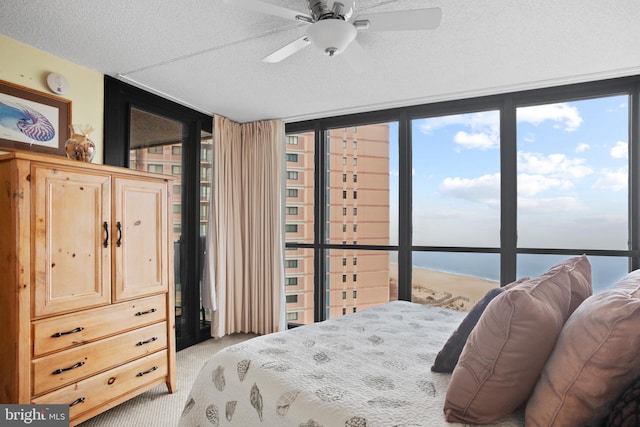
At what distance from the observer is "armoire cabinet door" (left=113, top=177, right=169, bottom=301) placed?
8.02ft

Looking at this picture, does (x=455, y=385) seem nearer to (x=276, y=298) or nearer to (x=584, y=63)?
(x=584, y=63)

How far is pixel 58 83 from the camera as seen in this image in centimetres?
260

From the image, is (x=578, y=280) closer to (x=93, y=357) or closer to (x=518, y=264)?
(x=518, y=264)

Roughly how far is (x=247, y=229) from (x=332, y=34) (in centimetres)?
284

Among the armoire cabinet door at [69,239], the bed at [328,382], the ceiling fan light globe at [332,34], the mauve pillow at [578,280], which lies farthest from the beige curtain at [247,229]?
the mauve pillow at [578,280]

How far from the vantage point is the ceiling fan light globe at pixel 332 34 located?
1.78 metres

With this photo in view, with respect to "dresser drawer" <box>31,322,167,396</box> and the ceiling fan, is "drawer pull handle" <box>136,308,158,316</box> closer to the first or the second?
"dresser drawer" <box>31,322,167,396</box>

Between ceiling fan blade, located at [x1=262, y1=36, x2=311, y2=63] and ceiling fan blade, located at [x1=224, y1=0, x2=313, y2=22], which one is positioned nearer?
ceiling fan blade, located at [x1=224, y1=0, x2=313, y2=22]

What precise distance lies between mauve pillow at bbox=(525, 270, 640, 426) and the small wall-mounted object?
322 cm

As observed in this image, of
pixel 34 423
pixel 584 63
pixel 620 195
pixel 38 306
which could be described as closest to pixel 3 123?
pixel 38 306

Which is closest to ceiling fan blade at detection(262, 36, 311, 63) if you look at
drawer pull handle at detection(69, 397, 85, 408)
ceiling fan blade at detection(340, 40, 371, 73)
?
ceiling fan blade at detection(340, 40, 371, 73)

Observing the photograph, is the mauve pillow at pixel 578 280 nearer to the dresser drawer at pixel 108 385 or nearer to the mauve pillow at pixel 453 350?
the mauve pillow at pixel 453 350

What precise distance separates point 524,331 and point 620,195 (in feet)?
9.18

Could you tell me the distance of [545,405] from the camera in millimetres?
1055
